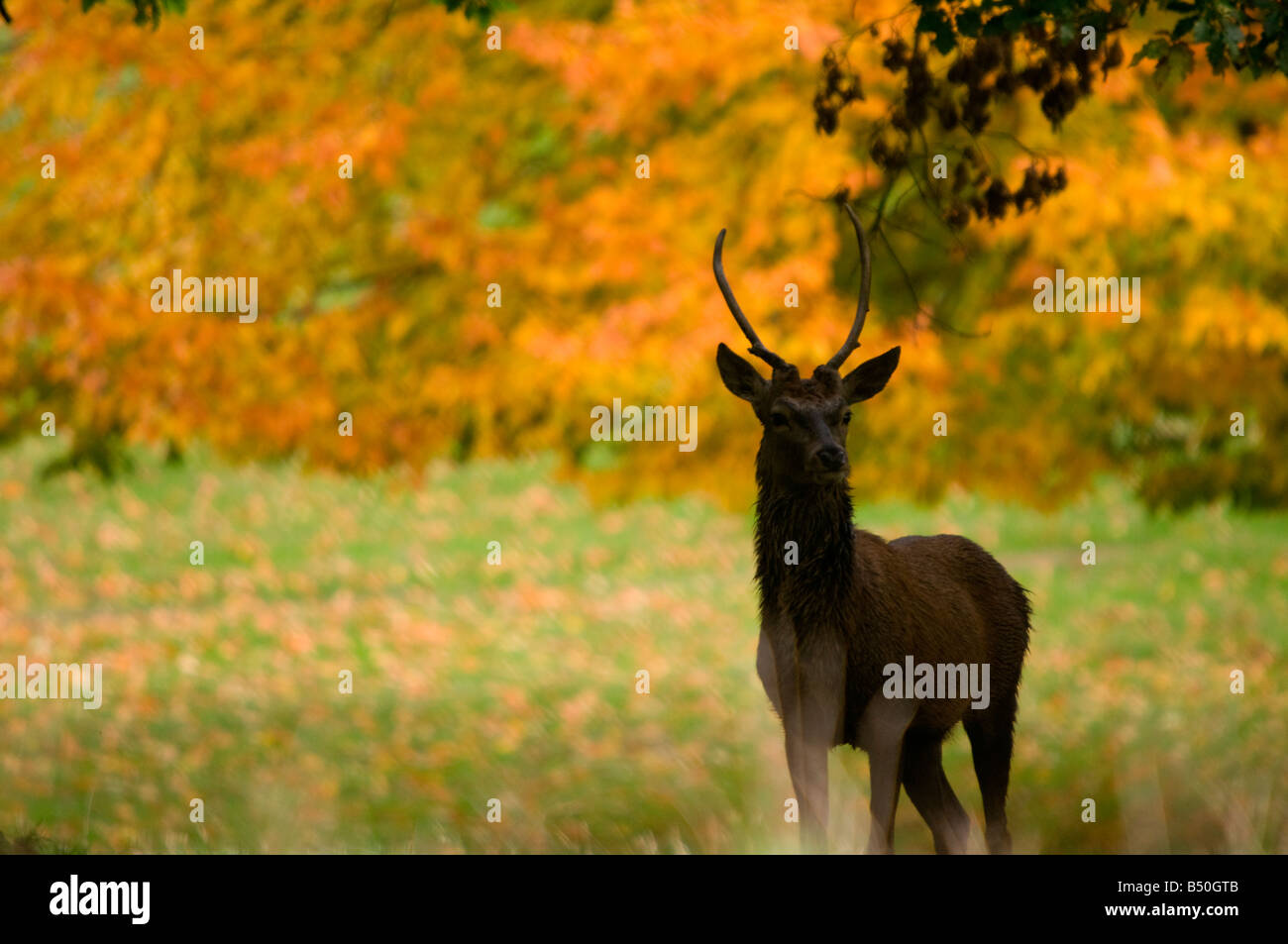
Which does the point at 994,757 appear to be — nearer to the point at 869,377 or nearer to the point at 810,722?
the point at 810,722

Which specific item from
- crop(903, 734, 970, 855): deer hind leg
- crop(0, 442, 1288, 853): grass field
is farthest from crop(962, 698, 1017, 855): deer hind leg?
crop(0, 442, 1288, 853): grass field

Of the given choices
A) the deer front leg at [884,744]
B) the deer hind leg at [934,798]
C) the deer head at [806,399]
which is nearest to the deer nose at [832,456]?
the deer head at [806,399]

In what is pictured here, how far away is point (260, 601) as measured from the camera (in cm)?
1656

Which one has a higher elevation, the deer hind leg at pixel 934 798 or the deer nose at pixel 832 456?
the deer nose at pixel 832 456

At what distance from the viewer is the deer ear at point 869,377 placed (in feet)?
16.7

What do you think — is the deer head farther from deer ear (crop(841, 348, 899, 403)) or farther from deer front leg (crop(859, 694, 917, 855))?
deer front leg (crop(859, 694, 917, 855))

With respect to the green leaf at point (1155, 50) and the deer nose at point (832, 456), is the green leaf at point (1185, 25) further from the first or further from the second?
the deer nose at point (832, 456)

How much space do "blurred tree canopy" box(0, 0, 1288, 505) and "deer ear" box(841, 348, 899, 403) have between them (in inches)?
134

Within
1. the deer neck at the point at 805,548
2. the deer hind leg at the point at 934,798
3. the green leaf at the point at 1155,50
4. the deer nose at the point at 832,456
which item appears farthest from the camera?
the green leaf at the point at 1155,50

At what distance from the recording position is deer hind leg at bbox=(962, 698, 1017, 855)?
5.50 meters

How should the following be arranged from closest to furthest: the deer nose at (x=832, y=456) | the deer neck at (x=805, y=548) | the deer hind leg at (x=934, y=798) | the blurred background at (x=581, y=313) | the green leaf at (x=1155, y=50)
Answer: the deer nose at (x=832, y=456) → the deer neck at (x=805, y=548) → the deer hind leg at (x=934, y=798) → the green leaf at (x=1155, y=50) → the blurred background at (x=581, y=313)

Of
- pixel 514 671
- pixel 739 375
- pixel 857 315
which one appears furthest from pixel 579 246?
pixel 514 671

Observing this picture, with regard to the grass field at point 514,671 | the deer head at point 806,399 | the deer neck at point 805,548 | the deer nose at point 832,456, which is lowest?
the grass field at point 514,671
